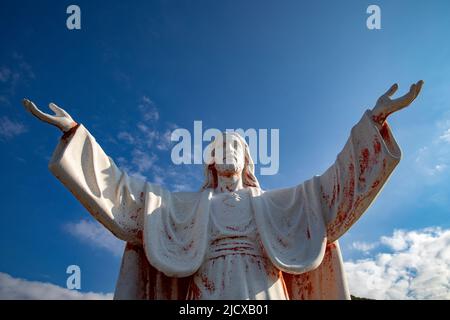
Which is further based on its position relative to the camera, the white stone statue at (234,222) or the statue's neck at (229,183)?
the statue's neck at (229,183)

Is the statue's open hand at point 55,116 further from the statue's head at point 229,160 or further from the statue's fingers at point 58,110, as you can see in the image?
the statue's head at point 229,160

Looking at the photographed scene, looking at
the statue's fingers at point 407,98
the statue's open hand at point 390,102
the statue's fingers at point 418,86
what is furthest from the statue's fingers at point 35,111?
the statue's fingers at point 418,86

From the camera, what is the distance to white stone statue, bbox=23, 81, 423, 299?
5.95 metres

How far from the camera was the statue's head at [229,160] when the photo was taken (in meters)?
7.24

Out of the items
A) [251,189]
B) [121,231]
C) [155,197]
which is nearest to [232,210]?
[251,189]

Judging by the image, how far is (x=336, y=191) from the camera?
251 inches

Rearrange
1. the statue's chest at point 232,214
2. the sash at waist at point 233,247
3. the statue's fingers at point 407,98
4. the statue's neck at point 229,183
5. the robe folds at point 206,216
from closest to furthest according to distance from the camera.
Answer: the statue's fingers at point 407,98 → the robe folds at point 206,216 → the sash at waist at point 233,247 → the statue's chest at point 232,214 → the statue's neck at point 229,183

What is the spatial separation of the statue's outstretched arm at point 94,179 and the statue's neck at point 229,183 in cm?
119

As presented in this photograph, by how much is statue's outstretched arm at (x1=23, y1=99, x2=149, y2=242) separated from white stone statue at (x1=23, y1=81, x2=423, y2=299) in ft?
0.04

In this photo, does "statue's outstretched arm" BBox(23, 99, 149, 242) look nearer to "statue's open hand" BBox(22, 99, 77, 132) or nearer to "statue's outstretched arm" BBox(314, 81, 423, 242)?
"statue's open hand" BBox(22, 99, 77, 132)

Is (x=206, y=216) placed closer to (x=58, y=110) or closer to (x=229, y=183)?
(x=229, y=183)

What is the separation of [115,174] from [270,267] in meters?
2.37

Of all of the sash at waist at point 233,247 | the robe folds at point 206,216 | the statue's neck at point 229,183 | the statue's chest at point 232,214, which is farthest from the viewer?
the statue's neck at point 229,183

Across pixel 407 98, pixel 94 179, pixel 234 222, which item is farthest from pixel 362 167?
pixel 94 179
